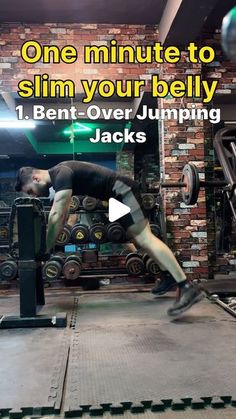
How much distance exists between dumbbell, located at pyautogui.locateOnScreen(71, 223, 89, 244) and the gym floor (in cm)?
110

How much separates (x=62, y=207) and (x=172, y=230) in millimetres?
1741

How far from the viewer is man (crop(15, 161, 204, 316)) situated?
2441 millimetres

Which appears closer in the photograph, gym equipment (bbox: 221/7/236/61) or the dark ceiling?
gym equipment (bbox: 221/7/236/61)

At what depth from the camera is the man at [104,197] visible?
2.44 m

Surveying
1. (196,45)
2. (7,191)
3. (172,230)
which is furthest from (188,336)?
(7,191)

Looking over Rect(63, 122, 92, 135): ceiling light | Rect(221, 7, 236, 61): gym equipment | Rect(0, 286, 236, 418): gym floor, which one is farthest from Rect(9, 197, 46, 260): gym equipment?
Rect(63, 122, 92, 135): ceiling light

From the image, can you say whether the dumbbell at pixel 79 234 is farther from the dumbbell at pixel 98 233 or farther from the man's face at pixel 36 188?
the man's face at pixel 36 188

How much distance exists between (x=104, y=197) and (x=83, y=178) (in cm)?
24

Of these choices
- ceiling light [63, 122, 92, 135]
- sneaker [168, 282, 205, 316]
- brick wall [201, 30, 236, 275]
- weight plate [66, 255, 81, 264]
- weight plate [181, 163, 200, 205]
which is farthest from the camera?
ceiling light [63, 122, 92, 135]

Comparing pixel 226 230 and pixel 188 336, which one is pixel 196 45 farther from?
pixel 188 336

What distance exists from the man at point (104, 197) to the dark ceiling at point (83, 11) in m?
2.04

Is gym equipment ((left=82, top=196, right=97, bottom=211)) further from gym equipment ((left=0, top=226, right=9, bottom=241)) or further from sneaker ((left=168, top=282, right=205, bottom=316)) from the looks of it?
sneaker ((left=168, top=282, right=205, bottom=316))

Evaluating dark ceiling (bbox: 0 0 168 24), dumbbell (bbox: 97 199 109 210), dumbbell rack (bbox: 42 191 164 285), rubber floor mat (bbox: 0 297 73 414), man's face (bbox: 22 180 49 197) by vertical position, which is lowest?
rubber floor mat (bbox: 0 297 73 414)

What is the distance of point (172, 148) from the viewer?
4.06m
